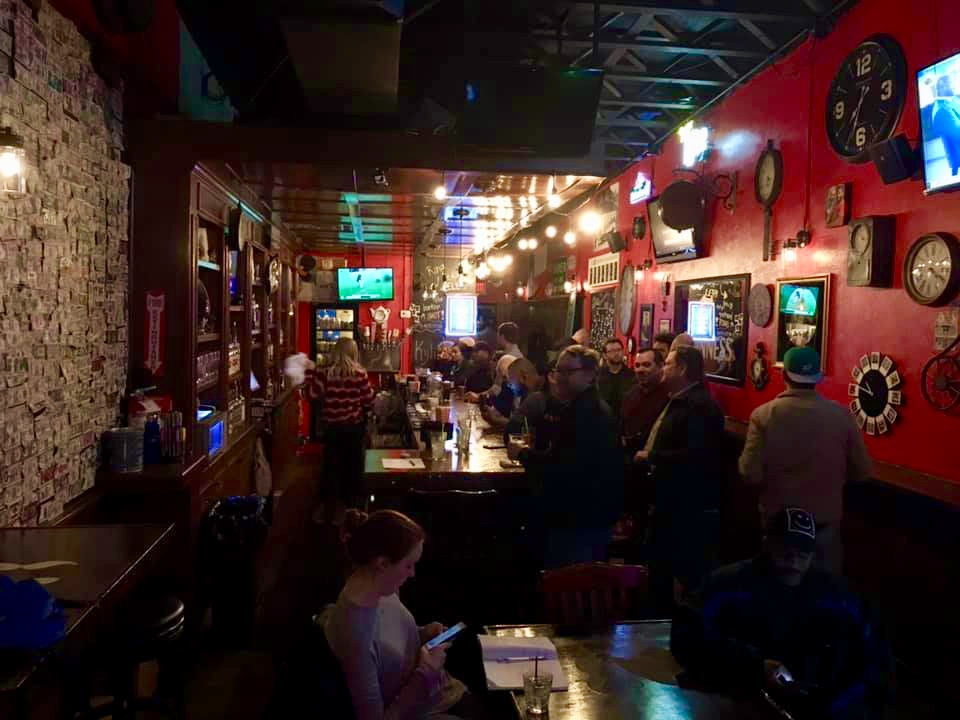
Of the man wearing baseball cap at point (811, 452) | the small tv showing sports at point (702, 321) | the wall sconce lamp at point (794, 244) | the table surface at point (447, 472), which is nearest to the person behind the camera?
the man wearing baseball cap at point (811, 452)

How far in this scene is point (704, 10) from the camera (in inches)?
182

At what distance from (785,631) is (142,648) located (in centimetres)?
227

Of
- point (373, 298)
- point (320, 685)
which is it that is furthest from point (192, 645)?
point (373, 298)

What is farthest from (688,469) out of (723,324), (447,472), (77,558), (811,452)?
(77,558)

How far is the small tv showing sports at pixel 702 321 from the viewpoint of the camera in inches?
243

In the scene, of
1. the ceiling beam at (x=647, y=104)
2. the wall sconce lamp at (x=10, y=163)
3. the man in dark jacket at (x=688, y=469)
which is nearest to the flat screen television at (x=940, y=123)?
the man in dark jacket at (x=688, y=469)

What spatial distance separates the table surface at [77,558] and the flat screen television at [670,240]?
5029mm

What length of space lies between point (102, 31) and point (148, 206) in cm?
97

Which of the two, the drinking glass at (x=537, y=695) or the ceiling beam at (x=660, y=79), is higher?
the ceiling beam at (x=660, y=79)

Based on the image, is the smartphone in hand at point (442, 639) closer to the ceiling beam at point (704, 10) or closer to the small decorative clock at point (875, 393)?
the small decorative clock at point (875, 393)

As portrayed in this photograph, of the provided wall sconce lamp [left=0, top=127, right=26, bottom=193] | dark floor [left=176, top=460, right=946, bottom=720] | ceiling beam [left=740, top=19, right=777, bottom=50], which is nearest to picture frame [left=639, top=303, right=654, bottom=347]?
ceiling beam [left=740, top=19, right=777, bottom=50]

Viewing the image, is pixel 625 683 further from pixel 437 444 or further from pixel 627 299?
pixel 627 299

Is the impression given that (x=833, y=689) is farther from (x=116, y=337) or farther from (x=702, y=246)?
(x=702, y=246)

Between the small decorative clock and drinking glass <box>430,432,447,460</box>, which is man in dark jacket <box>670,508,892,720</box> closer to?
the small decorative clock
